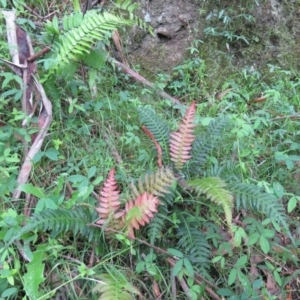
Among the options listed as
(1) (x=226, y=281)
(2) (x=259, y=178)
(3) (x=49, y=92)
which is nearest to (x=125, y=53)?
(3) (x=49, y=92)

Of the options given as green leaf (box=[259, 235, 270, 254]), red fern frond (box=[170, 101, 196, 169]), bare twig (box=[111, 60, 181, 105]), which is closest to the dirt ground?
bare twig (box=[111, 60, 181, 105])

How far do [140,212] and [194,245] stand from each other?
0.31 metres

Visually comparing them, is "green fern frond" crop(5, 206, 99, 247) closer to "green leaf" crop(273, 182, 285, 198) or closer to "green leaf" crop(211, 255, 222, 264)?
"green leaf" crop(211, 255, 222, 264)

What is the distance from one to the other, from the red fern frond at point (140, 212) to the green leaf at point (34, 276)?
0.38m

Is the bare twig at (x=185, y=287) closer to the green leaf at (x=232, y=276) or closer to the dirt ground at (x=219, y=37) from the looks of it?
the green leaf at (x=232, y=276)

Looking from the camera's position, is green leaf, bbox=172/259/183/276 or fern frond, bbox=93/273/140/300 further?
green leaf, bbox=172/259/183/276

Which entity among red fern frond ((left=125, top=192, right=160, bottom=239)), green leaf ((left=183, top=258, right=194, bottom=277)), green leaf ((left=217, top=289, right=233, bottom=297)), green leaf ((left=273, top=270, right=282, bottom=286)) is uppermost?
red fern frond ((left=125, top=192, right=160, bottom=239))

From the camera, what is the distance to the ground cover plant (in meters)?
1.57

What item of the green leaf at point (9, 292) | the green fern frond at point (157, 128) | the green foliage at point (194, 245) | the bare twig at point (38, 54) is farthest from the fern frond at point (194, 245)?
the bare twig at point (38, 54)

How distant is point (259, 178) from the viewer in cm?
212

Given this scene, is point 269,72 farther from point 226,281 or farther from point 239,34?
point 226,281

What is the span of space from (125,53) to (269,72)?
113 centimetres

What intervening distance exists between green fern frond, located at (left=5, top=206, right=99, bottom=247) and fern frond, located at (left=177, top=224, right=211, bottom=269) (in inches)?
15.5

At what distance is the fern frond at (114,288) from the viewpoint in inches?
56.4
